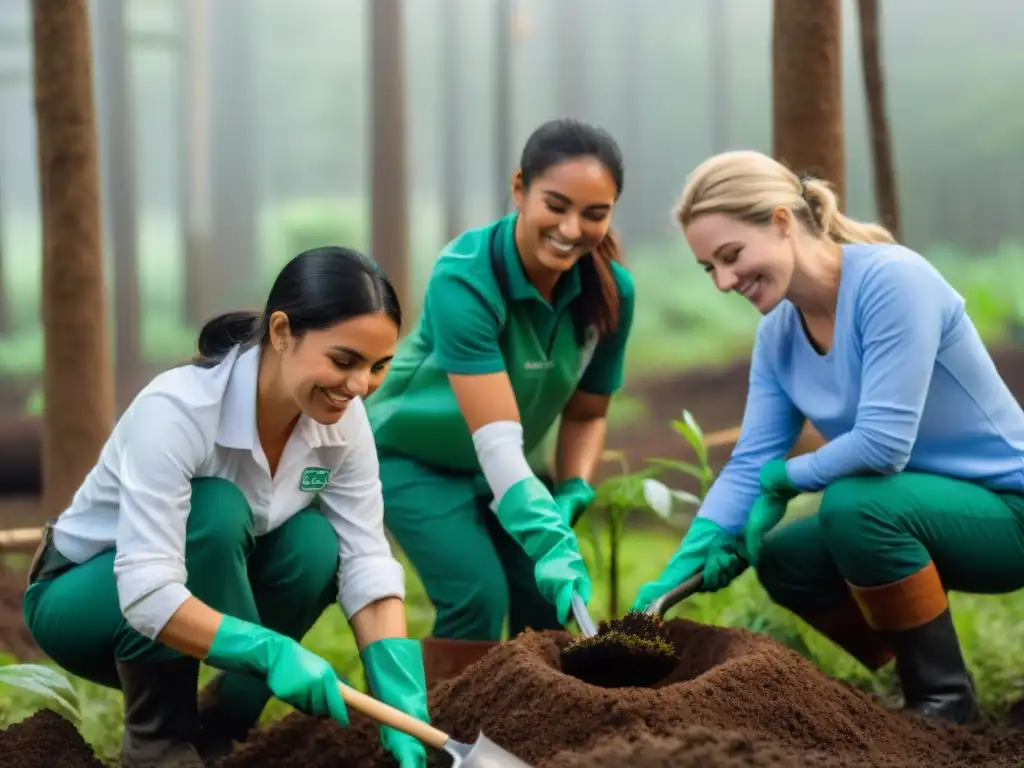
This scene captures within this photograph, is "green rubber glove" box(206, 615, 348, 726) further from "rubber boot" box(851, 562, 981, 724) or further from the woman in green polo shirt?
"rubber boot" box(851, 562, 981, 724)

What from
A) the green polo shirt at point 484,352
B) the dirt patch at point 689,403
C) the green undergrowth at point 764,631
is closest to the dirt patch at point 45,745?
the green undergrowth at point 764,631

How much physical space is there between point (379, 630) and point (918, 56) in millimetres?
7173

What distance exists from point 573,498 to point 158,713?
3.40 ft

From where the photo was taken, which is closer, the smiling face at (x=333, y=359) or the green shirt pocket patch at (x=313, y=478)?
the smiling face at (x=333, y=359)

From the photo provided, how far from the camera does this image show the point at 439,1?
1055 centimetres

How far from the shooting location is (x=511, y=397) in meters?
2.74

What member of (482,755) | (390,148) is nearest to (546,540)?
(482,755)

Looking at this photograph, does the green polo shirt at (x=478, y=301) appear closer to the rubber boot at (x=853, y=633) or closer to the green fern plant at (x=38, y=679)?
the rubber boot at (x=853, y=633)

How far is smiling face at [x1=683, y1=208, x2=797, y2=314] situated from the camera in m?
2.54

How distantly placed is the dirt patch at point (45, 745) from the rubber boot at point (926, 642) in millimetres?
1516

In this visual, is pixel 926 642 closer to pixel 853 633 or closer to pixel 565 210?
pixel 853 633

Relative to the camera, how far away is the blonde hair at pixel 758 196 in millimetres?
2545

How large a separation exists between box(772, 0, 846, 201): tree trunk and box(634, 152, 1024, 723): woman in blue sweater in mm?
669

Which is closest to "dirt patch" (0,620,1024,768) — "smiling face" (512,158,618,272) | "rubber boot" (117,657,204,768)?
"rubber boot" (117,657,204,768)
